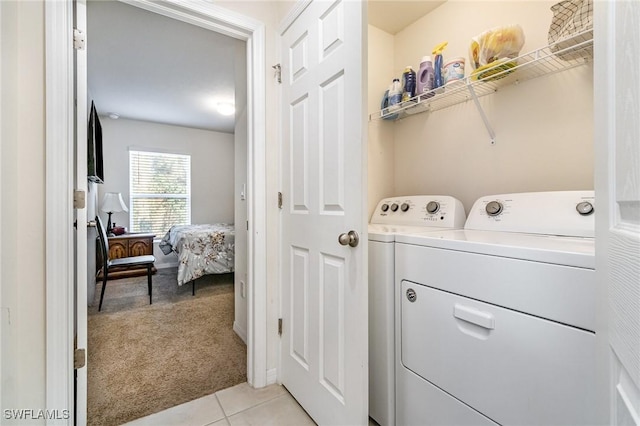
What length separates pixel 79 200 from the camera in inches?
48.8

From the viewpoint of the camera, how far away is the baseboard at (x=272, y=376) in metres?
1.62

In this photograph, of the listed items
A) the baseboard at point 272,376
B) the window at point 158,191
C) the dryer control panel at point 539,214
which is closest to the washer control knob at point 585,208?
the dryer control panel at point 539,214

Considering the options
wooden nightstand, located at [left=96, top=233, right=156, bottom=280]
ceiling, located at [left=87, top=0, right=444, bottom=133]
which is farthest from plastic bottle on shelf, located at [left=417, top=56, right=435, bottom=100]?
wooden nightstand, located at [left=96, top=233, right=156, bottom=280]

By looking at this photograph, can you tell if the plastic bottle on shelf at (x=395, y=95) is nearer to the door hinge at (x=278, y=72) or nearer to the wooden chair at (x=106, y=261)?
the door hinge at (x=278, y=72)

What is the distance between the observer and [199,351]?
2.03 metres

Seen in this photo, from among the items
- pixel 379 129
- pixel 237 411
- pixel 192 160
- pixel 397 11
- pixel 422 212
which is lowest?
pixel 237 411

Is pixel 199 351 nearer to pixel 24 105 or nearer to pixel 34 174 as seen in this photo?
pixel 34 174

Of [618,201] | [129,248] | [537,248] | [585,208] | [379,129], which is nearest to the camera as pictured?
[618,201]

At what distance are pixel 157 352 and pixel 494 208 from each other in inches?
93.0

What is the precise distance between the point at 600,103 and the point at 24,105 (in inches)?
69.2

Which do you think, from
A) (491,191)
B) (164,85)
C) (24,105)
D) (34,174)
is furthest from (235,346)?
(164,85)

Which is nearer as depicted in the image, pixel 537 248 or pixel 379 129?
pixel 537 248

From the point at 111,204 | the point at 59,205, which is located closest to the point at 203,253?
the point at 111,204

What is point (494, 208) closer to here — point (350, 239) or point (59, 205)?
point (350, 239)
